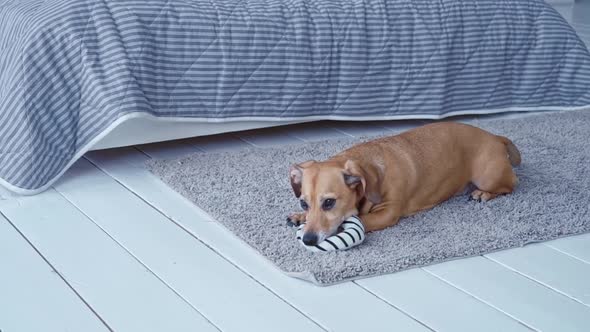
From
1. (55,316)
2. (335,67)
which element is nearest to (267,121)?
(335,67)

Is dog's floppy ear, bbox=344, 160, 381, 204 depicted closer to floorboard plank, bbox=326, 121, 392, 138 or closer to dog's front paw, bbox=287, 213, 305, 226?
dog's front paw, bbox=287, 213, 305, 226

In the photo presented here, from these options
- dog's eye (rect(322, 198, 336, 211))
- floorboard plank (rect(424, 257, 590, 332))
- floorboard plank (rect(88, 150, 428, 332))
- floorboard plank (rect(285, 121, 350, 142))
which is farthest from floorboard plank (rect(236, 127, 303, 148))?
floorboard plank (rect(424, 257, 590, 332))

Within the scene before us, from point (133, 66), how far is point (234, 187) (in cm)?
56

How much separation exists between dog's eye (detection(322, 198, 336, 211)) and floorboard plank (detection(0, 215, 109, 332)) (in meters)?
0.70

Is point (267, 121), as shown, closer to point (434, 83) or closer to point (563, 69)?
point (434, 83)

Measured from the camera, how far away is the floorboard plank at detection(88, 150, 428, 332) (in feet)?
5.96

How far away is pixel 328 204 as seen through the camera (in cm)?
218

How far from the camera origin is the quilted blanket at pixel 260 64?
8.59 feet

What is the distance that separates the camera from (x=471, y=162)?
2557mm

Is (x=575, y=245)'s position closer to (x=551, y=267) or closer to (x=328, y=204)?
(x=551, y=267)

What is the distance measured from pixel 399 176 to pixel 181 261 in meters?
0.72

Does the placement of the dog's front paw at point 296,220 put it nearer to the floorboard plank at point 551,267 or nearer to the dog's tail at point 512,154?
the floorboard plank at point 551,267

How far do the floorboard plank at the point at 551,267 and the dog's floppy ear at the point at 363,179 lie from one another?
1.20ft

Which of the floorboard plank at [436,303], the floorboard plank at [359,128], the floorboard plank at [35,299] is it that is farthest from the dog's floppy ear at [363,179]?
the floorboard plank at [359,128]
